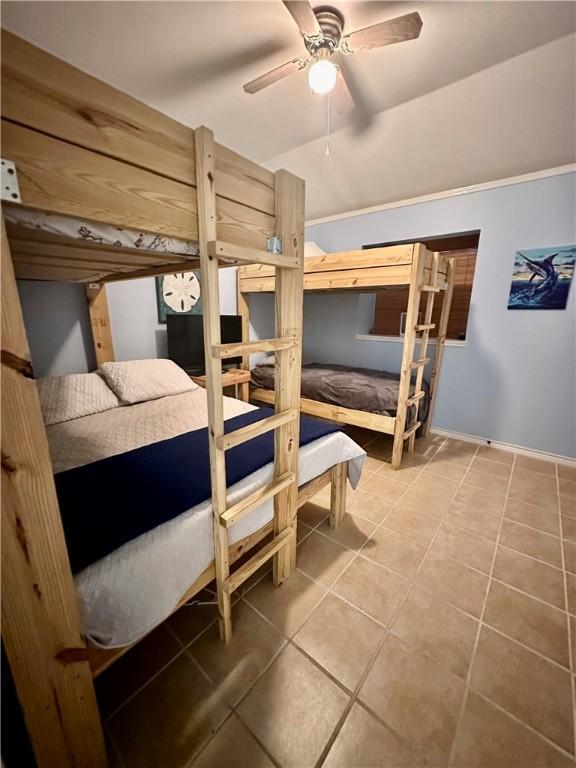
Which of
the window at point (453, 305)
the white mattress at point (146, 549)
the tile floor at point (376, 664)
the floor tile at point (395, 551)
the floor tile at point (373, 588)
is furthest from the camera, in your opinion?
the window at point (453, 305)

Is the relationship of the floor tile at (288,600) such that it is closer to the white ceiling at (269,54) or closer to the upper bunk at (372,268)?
the upper bunk at (372,268)

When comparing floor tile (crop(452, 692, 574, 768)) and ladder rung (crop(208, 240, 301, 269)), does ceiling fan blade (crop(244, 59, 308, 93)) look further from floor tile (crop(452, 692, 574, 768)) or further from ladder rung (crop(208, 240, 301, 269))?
floor tile (crop(452, 692, 574, 768))

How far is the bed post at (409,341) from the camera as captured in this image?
94.3 inches

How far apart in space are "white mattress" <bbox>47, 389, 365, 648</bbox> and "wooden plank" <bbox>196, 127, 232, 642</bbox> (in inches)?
2.4

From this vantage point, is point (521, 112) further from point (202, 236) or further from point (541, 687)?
point (541, 687)

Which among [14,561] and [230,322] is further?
[230,322]

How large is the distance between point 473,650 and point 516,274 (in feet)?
10.1

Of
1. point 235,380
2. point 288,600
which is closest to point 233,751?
point 288,600

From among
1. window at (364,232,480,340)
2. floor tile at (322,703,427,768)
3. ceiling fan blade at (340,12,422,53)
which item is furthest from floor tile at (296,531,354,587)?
window at (364,232,480,340)

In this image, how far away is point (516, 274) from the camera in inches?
113

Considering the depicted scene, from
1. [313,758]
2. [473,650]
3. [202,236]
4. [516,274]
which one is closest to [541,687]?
[473,650]

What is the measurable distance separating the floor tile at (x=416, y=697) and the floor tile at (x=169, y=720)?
58 cm

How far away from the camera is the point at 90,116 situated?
26.4 inches

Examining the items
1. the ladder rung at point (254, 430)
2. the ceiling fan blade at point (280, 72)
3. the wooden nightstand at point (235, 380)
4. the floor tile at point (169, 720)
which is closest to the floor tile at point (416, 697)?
the floor tile at point (169, 720)
